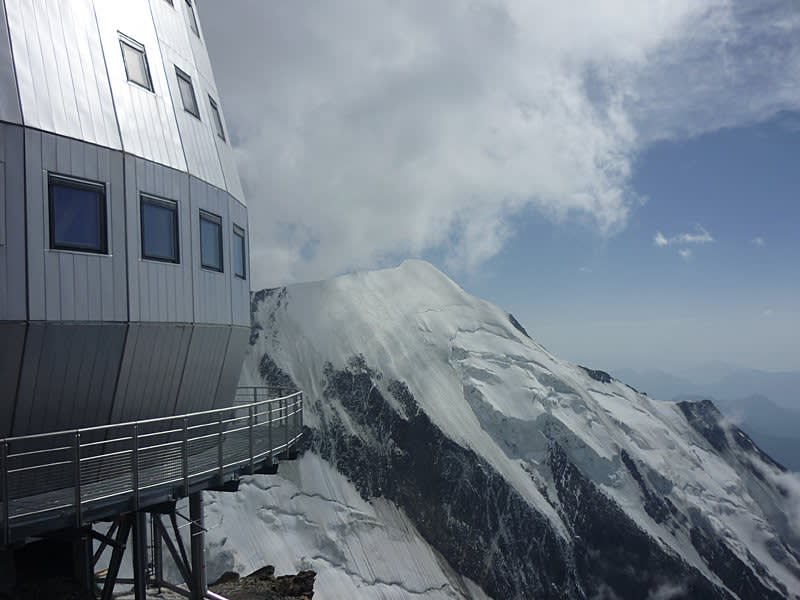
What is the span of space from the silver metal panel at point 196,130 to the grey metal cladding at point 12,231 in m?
3.33

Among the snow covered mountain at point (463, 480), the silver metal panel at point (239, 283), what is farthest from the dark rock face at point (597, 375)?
the silver metal panel at point (239, 283)

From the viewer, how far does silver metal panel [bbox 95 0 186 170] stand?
12.0m

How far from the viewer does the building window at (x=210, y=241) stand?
13.4 meters

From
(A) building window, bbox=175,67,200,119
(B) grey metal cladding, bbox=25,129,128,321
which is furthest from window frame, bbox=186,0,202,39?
(B) grey metal cladding, bbox=25,129,128,321

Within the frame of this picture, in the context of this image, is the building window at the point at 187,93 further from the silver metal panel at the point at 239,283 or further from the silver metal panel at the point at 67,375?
the silver metal panel at the point at 67,375

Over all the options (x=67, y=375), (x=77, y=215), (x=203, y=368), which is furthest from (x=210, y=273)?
(x=67, y=375)

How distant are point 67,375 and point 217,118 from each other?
7.22 m

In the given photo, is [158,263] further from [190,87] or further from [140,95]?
[190,87]

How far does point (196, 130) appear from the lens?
14070mm

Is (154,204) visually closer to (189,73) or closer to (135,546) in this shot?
(189,73)

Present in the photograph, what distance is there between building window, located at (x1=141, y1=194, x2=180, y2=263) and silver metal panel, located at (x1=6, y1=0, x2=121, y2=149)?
1.12 metres

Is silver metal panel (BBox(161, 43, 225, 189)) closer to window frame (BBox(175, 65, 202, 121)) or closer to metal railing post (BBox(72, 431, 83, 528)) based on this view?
window frame (BBox(175, 65, 202, 121))

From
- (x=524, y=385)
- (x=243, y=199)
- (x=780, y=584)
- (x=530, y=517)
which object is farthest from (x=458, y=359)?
(x=243, y=199)

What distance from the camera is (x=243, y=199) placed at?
16.1 meters
